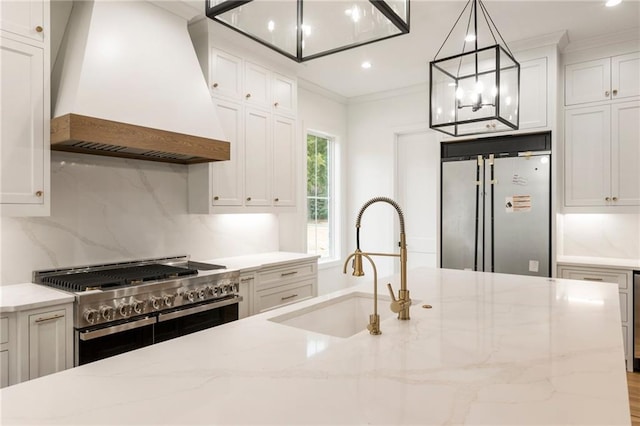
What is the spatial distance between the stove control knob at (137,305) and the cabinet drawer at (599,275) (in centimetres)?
340

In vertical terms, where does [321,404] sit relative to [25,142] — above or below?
below

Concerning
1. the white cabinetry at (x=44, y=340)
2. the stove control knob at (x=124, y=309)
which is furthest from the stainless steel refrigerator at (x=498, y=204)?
the white cabinetry at (x=44, y=340)

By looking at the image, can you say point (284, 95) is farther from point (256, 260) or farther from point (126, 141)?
point (126, 141)

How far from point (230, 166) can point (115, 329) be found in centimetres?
154

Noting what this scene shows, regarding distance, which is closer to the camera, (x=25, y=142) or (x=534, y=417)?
(x=534, y=417)

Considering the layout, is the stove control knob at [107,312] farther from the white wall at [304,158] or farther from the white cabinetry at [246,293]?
the white wall at [304,158]

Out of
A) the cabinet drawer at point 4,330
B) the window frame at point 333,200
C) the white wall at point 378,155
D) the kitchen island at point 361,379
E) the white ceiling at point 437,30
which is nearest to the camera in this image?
the kitchen island at point 361,379

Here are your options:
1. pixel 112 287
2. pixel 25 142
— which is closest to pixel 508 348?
pixel 112 287

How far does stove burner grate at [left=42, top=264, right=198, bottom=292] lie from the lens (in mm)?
2227

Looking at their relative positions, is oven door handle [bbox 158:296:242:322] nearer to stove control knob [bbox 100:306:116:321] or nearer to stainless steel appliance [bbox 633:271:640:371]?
stove control knob [bbox 100:306:116:321]

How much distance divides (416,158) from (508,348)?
12.6 ft

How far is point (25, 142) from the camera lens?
2156mm

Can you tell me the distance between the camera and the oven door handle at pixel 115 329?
2.09 metres

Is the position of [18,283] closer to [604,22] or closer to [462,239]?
[462,239]
